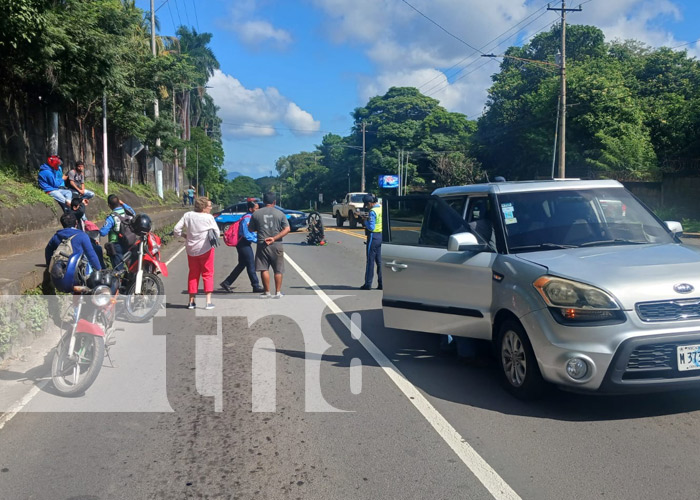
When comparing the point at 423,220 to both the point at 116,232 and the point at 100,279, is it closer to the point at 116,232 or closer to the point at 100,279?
the point at 100,279

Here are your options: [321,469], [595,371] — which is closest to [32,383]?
[321,469]

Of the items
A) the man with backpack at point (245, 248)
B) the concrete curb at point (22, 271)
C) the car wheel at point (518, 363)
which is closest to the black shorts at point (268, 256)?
the man with backpack at point (245, 248)

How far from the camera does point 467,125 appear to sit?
A: 77.7m

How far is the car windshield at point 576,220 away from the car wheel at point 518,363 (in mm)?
800

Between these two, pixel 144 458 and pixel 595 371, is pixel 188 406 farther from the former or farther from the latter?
pixel 595 371

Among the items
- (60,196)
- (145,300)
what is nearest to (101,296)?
(145,300)

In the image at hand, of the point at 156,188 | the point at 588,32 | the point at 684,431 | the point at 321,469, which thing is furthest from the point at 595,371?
the point at 588,32

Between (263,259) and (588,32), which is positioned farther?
(588,32)

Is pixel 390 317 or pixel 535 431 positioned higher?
pixel 390 317

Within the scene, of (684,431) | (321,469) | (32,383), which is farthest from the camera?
(32,383)

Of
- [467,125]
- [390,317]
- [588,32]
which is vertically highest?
[588,32]

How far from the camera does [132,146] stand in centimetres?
3375

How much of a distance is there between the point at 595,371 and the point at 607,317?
399 millimetres

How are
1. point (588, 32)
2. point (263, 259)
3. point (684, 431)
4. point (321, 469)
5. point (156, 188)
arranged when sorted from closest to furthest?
point (321, 469) < point (684, 431) < point (263, 259) < point (156, 188) < point (588, 32)
